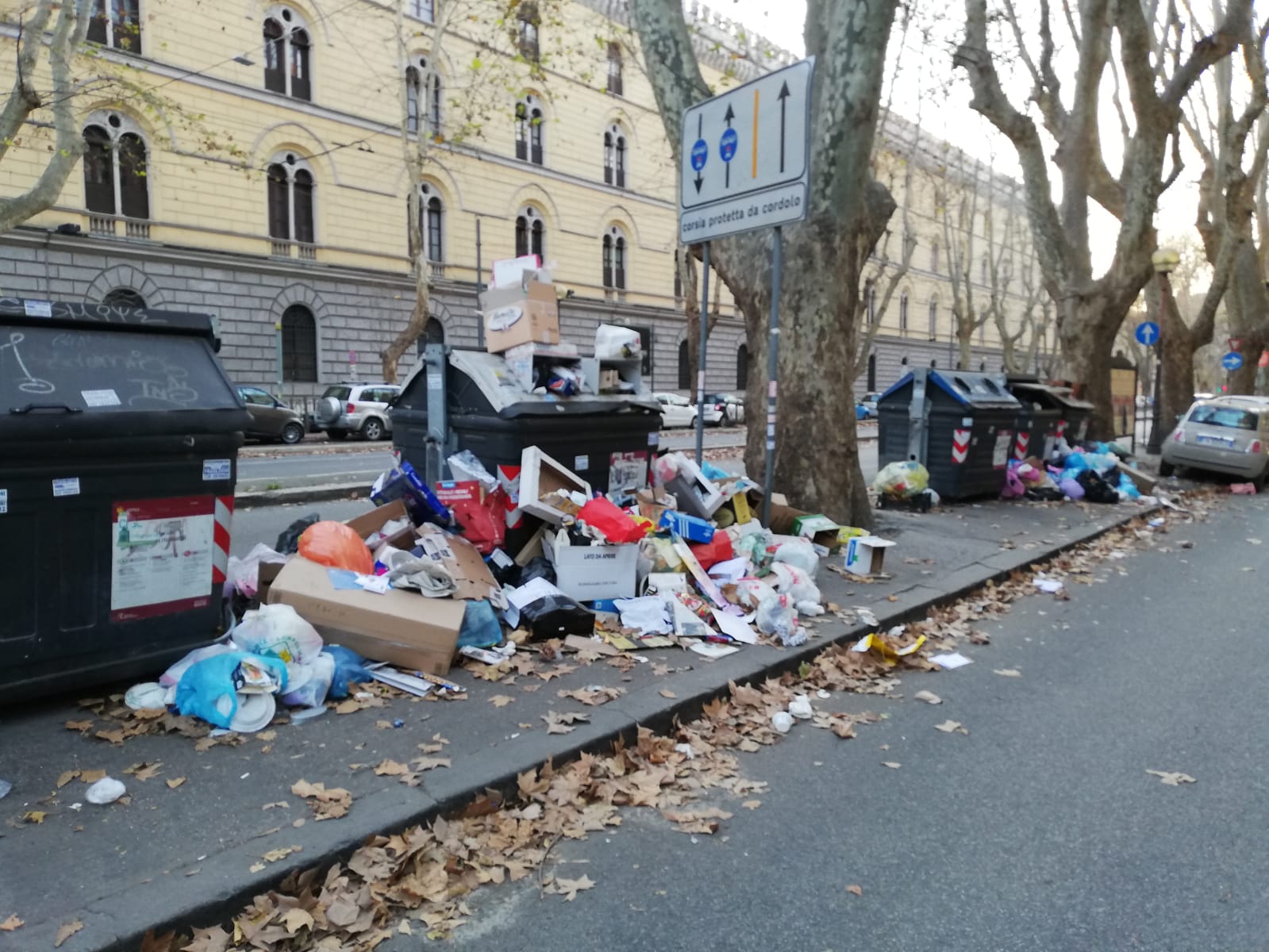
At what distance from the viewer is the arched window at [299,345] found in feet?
86.7

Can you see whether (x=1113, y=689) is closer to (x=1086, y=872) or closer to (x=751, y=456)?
(x=1086, y=872)

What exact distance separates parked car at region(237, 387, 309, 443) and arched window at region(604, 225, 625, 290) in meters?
17.2

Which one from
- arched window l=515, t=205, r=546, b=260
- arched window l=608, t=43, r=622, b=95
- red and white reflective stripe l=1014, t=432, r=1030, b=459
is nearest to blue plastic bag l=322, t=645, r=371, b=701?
red and white reflective stripe l=1014, t=432, r=1030, b=459

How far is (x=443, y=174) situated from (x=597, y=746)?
2896cm

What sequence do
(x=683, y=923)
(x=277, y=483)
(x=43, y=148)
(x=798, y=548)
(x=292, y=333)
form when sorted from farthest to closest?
(x=292, y=333)
(x=43, y=148)
(x=277, y=483)
(x=798, y=548)
(x=683, y=923)

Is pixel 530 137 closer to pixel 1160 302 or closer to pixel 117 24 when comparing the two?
pixel 117 24

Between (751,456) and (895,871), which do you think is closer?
(895,871)

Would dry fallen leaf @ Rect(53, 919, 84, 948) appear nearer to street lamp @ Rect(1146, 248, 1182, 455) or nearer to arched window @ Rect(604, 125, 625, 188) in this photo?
street lamp @ Rect(1146, 248, 1182, 455)

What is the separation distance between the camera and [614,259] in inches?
1428

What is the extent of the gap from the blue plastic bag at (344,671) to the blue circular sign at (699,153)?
450cm

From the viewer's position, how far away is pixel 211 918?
241cm

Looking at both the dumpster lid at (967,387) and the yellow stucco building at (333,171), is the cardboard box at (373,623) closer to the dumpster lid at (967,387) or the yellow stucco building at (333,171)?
the dumpster lid at (967,387)

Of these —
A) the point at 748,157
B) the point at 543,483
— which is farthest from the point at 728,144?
the point at 543,483

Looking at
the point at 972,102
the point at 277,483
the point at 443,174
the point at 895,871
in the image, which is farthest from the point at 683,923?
the point at 443,174
